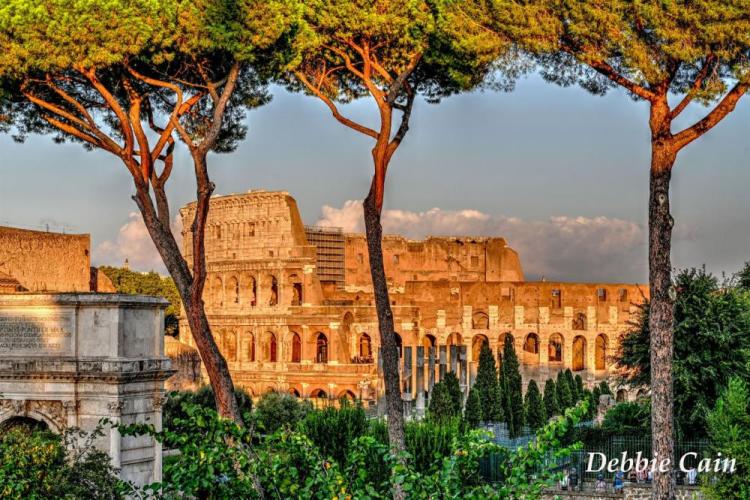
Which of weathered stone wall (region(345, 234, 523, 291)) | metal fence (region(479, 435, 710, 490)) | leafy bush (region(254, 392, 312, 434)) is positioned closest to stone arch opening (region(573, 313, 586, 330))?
weathered stone wall (region(345, 234, 523, 291))

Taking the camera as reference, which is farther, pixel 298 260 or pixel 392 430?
pixel 298 260

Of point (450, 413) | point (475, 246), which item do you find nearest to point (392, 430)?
point (450, 413)

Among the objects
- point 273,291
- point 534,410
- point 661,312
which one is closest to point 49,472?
point 661,312

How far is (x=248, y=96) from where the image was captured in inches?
606

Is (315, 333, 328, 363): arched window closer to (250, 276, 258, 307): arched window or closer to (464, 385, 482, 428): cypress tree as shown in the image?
(250, 276, 258, 307): arched window

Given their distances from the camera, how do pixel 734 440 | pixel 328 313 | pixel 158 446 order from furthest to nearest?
pixel 328 313 → pixel 158 446 → pixel 734 440

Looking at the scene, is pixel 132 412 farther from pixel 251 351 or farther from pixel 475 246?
pixel 475 246

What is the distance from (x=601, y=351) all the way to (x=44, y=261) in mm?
28166

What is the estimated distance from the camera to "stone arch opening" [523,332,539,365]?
Result: 43.9 m

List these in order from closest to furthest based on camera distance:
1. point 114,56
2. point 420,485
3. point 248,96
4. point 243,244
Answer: point 420,485, point 114,56, point 248,96, point 243,244

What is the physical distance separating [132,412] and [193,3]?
209 inches

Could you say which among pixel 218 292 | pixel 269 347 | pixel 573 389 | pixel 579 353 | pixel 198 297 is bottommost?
pixel 573 389

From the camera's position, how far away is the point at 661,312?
35.1 ft

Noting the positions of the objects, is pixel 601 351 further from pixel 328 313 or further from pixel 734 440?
pixel 734 440
